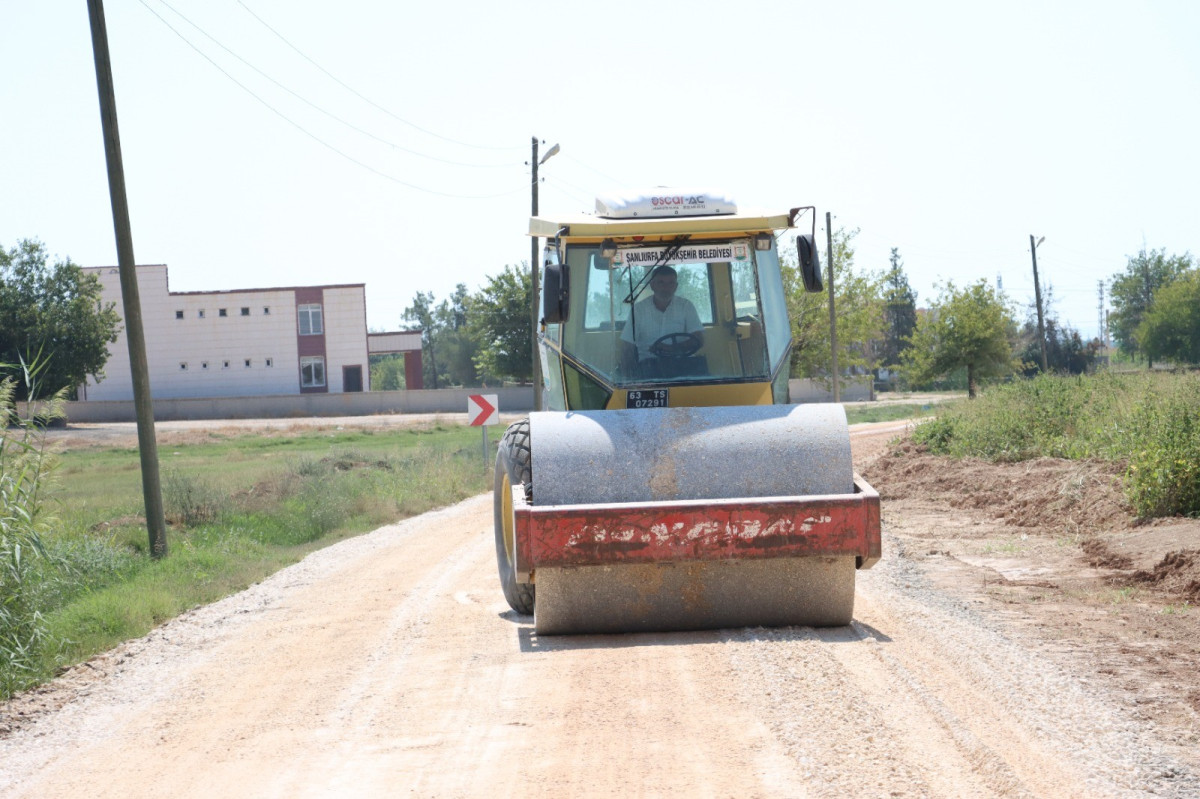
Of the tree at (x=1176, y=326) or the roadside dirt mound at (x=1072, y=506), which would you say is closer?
the roadside dirt mound at (x=1072, y=506)

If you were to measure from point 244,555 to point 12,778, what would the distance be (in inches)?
371

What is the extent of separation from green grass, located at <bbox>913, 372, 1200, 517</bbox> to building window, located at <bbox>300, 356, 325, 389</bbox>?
5895 cm

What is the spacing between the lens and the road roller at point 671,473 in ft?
24.6

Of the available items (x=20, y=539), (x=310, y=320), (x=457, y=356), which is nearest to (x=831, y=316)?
(x=310, y=320)

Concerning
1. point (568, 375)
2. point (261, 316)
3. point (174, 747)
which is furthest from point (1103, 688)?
point (261, 316)

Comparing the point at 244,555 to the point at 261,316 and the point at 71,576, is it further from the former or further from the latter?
the point at 261,316

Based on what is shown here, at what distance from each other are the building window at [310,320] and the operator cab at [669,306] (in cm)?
7150

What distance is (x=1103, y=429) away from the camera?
16781mm

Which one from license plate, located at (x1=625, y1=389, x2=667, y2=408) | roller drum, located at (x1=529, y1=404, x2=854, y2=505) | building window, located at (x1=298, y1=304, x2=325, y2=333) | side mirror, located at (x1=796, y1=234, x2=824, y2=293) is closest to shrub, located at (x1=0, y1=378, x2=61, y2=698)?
roller drum, located at (x1=529, y1=404, x2=854, y2=505)

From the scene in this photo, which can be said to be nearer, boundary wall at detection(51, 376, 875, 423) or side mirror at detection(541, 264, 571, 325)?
side mirror at detection(541, 264, 571, 325)

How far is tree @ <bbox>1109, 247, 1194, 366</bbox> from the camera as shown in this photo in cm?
9275

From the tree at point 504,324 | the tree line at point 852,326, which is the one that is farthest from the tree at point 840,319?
the tree at point 504,324

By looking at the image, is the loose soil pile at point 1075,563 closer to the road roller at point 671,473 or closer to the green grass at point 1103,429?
the green grass at point 1103,429

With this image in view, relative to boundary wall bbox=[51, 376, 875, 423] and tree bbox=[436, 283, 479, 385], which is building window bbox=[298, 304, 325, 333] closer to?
boundary wall bbox=[51, 376, 875, 423]
